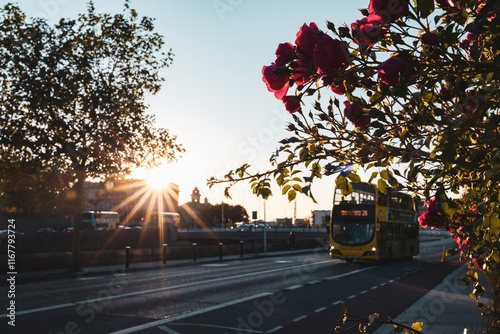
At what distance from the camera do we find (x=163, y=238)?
162ft

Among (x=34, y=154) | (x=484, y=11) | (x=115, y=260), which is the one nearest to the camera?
(x=484, y=11)

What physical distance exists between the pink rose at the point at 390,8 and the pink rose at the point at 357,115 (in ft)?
1.24

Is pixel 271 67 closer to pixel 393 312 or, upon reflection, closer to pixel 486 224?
pixel 486 224

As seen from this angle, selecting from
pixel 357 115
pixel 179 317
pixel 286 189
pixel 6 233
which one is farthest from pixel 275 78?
pixel 6 233

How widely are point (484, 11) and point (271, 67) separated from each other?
2.69 ft

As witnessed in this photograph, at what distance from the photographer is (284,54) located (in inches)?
80.7

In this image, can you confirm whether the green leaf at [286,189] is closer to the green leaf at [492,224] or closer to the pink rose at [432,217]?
the green leaf at [492,224]

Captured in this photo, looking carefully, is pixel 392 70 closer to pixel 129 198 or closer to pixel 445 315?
pixel 445 315

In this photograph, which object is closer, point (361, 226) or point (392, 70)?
point (392, 70)

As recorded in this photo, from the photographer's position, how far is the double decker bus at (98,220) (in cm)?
6756

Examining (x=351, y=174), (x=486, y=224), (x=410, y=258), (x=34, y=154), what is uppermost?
(x=34, y=154)

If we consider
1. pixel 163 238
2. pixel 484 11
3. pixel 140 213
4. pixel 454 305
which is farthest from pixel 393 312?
pixel 140 213

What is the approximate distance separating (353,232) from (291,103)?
83.4ft

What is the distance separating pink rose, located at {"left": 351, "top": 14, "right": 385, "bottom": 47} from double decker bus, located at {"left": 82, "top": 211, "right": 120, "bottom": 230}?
221ft
